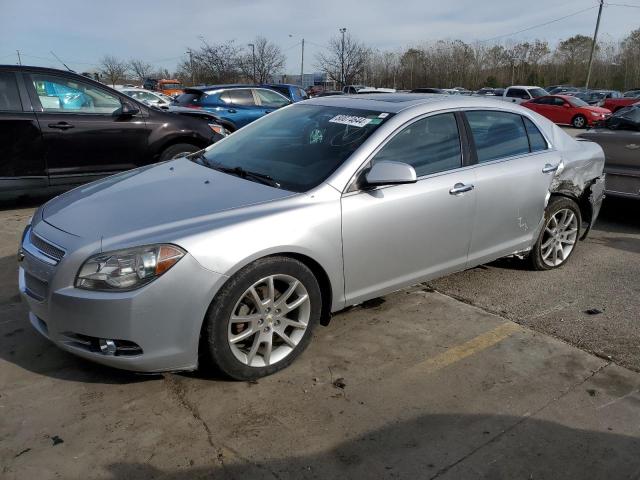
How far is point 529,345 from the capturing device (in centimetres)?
337

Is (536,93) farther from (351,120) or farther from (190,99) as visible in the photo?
(351,120)

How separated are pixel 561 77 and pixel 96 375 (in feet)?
223

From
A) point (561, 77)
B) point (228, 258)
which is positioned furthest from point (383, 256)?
point (561, 77)

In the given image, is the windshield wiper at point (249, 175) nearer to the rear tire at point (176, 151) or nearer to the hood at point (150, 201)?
the hood at point (150, 201)

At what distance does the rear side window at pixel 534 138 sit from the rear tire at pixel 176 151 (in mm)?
4212

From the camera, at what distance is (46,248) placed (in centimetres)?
271

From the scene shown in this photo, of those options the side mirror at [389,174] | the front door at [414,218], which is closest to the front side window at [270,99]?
the front door at [414,218]

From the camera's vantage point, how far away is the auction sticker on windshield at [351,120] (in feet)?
11.4

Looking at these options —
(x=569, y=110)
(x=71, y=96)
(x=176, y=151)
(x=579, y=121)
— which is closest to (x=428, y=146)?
(x=176, y=151)

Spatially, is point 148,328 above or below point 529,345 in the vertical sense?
above

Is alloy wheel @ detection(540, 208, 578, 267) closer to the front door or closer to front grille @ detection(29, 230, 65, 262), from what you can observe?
the front door

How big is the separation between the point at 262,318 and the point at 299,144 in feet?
4.40

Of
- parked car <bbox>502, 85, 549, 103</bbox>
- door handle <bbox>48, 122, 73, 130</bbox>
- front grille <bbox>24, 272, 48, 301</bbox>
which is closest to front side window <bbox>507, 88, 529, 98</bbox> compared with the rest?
parked car <bbox>502, 85, 549, 103</bbox>

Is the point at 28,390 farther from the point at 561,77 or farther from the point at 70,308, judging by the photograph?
the point at 561,77
